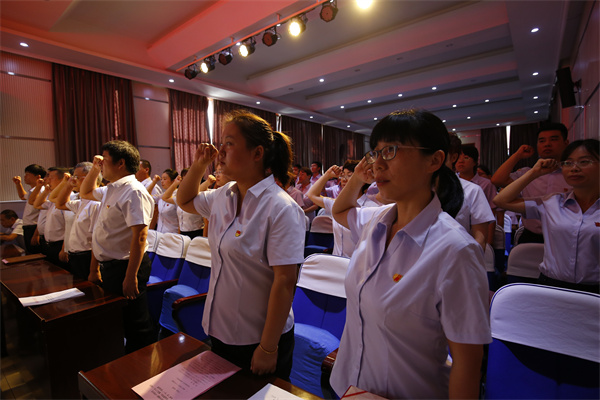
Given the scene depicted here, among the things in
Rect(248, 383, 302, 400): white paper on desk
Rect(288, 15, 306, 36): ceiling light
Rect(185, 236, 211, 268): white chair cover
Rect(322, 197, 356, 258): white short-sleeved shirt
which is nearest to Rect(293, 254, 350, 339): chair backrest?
Rect(322, 197, 356, 258): white short-sleeved shirt

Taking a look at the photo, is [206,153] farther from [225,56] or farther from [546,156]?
[225,56]

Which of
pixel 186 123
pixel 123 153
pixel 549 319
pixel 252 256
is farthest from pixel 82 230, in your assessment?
pixel 186 123

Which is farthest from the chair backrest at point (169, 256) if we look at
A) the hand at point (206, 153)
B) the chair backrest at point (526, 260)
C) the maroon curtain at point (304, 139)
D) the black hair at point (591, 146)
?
the maroon curtain at point (304, 139)

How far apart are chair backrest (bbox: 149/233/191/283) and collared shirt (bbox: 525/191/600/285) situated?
296 centimetres

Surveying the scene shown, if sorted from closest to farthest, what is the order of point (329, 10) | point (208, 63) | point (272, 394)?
point (272, 394)
point (329, 10)
point (208, 63)

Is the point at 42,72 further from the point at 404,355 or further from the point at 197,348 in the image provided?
the point at 404,355

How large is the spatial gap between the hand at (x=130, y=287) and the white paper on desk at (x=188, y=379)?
53.0 inches

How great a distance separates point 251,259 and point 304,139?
37.0ft

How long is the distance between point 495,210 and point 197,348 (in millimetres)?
3870

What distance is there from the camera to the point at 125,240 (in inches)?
93.7

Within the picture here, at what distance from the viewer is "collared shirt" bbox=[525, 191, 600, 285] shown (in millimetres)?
1881

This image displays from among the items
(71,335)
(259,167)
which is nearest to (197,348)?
(259,167)

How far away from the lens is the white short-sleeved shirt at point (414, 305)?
0.80m

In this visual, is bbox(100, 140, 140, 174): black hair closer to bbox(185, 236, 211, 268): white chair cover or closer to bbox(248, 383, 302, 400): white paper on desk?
bbox(185, 236, 211, 268): white chair cover
